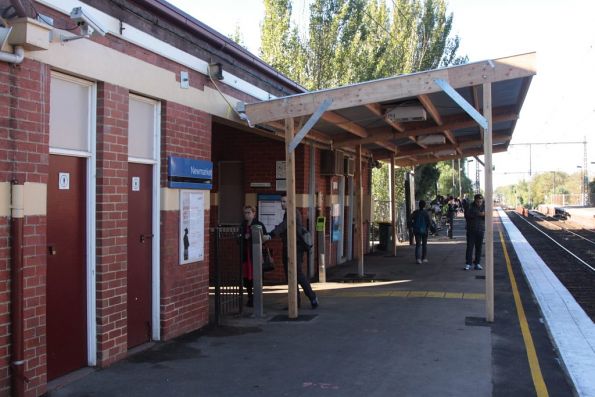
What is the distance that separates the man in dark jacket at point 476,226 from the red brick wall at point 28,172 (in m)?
10.6

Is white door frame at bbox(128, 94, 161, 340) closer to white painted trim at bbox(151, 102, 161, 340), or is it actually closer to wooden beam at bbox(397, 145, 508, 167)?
white painted trim at bbox(151, 102, 161, 340)

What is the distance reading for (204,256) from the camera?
8.17m

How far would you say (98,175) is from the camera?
6.00m

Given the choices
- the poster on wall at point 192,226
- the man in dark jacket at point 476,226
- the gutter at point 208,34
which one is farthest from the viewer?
the man in dark jacket at point 476,226

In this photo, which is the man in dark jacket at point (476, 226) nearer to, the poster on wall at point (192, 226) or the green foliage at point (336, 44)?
the poster on wall at point (192, 226)

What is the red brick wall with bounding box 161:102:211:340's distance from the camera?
23.6 ft

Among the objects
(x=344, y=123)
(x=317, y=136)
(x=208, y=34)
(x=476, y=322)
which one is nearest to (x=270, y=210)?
(x=317, y=136)

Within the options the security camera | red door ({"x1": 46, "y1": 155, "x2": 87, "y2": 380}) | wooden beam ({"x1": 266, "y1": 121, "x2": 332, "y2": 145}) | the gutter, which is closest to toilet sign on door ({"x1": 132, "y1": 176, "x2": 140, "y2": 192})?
red door ({"x1": 46, "y1": 155, "x2": 87, "y2": 380})

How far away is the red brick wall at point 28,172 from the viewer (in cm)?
473

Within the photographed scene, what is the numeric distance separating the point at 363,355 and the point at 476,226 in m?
7.99

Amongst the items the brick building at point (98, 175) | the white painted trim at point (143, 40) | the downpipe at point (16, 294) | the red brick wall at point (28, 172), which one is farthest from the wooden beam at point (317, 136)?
the downpipe at point (16, 294)

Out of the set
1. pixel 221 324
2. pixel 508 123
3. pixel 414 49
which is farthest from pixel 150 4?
pixel 414 49

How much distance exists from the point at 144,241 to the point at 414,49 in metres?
23.0

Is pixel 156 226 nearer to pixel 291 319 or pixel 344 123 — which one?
pixel 291 319
